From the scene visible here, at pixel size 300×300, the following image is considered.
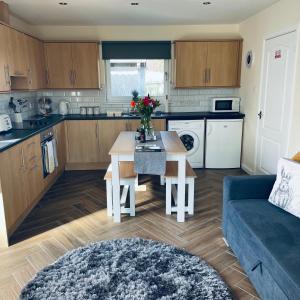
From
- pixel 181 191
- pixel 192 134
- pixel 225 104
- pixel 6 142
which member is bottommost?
pixel 181 191

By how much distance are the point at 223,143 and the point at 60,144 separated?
2779 millimetres

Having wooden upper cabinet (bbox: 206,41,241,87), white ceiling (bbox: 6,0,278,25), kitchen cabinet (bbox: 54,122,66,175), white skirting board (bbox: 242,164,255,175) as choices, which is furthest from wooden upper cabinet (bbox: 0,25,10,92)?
white skirting board (bbox: 242,164,255,175)

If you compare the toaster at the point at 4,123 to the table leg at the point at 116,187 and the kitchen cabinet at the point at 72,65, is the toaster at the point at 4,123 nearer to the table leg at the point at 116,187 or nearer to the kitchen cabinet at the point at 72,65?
the table leg at the point at 116,187

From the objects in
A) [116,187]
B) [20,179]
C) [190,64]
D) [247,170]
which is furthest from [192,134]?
[20,179]

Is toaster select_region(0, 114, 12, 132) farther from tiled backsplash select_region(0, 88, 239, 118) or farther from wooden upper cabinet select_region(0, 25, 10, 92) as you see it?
tiled backsplash select_region(0, 88, 239, 118)

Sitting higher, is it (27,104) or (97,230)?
(27,104)

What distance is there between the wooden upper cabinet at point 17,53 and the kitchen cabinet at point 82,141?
123 centimetres

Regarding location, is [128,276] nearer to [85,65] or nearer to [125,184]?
[125,184]

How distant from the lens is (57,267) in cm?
237

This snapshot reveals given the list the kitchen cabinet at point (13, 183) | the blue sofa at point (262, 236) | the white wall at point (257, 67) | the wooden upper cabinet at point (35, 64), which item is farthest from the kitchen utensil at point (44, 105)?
the blue sofa at point (262, 236)

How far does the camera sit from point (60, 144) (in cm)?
468

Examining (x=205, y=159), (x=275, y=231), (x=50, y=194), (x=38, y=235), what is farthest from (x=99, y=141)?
(x=275, y=231)

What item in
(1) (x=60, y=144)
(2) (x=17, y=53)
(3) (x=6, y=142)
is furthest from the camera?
(1) (x=60, y=144)

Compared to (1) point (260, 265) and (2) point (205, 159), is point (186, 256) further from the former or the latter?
(2) point (205, 159)
